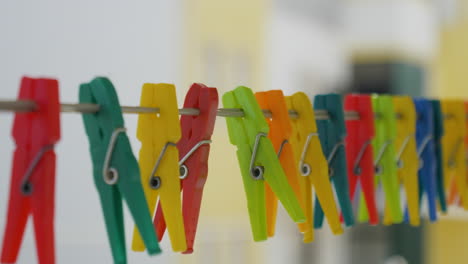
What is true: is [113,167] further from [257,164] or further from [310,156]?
[310,156]

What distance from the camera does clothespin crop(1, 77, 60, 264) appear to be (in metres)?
0.69

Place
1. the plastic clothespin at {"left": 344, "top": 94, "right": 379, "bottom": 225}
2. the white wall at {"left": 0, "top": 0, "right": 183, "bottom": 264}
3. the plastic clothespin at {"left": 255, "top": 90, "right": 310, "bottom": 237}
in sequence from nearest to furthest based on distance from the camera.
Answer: the plastic clothespin at {"left": 255, "top": 90, "right": 310, "bottom": 237} < the plastic clothespin at {"left": 344, "top": 94, "right": 379, "bottom": 225} < the white wall at {"left": 0, "top": 0, "right": 183, "bottom": 264}

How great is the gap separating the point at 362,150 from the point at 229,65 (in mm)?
2148

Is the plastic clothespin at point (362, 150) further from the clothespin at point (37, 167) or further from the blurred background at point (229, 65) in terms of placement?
the blurred background at point (229, 65)

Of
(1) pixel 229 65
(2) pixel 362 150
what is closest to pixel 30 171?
(2) pixel 362 150

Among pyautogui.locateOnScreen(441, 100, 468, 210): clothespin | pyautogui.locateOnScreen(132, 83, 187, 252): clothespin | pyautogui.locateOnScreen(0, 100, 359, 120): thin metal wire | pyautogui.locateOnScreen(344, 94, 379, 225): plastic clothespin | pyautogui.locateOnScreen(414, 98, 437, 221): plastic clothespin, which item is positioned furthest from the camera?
pyautogui.locateOnScreen(441, 100, 468, 210): clothespin

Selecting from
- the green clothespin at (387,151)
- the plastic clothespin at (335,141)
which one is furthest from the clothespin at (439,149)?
the plastic clothespin at (335,141)

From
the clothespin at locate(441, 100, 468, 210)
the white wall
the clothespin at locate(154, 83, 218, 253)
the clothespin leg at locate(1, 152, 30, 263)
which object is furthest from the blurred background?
the clothespin leg at locate(1, 152, 30, 263)

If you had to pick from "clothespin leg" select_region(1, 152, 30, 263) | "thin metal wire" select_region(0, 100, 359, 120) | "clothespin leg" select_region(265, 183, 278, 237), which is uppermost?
"thin metal wire" select_region(0, 100, 359, 120)

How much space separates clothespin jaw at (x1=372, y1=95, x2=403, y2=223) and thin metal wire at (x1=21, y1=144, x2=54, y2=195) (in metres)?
0.58

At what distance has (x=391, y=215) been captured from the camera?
113cm

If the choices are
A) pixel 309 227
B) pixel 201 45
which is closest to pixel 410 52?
pixel 201 45

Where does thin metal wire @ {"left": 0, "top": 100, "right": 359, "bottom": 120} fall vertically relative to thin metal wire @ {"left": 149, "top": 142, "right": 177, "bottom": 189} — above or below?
above

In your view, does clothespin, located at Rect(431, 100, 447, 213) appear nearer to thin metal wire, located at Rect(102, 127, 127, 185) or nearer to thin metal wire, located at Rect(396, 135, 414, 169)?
thin metal wire, located at Rect(396, 135, 414, 169)
